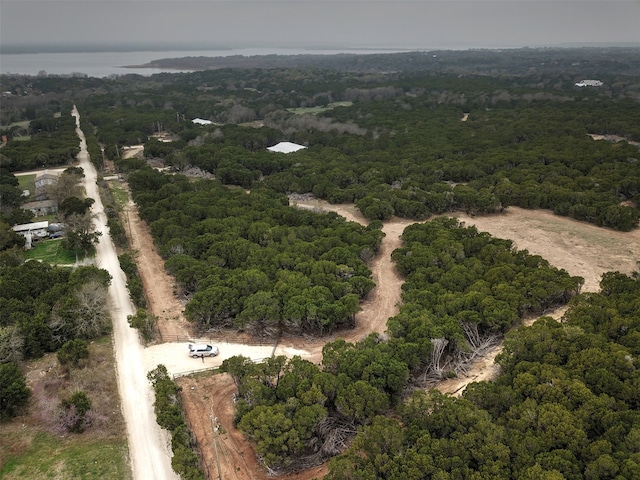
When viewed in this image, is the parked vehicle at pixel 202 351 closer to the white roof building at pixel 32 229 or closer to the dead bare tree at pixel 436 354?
the dead bare tree at pixel 436 354

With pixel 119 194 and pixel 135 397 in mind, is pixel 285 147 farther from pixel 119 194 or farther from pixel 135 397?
pixel 135 397

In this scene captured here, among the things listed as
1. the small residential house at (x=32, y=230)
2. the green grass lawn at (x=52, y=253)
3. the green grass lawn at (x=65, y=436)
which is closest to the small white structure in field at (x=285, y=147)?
the small residential house at (x=32, y=230)

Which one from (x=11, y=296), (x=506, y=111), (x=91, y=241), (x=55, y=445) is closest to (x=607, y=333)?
(x=55, y=445)

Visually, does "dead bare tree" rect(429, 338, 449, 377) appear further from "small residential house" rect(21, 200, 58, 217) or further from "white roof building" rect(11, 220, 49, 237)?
"small residential house" rect(21, 200, 58, 217)

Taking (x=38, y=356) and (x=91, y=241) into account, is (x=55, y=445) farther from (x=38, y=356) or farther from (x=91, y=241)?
(x=91, y=241)

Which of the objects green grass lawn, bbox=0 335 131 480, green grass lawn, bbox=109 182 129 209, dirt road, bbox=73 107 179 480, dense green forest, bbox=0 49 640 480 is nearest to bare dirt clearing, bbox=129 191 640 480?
dense green forest, bbox=0 49 640 480

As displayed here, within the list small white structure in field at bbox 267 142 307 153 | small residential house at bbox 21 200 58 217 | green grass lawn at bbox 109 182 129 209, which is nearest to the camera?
small residential house at bbox 21 200 58 217

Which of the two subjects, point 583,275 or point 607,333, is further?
point 583,275
